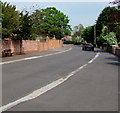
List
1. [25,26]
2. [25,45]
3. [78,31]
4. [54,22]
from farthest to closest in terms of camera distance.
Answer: [78,31]
[54,22]
[25,45]
[25,26]

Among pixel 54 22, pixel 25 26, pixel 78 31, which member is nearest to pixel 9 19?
pixel 25 26

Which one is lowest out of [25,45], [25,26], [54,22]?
[25,45]

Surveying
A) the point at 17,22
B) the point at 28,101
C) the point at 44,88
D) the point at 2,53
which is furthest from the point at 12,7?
the point at 28,101

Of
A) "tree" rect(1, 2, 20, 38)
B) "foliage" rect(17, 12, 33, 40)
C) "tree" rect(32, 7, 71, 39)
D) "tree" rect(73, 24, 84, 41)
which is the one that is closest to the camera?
"tree" rect(1, 2, 20, 38)

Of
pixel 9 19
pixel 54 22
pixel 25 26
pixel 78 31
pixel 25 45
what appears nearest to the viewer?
pixel 9 19

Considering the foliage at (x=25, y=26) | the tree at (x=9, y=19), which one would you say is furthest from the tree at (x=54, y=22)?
the tree at (x=9, y=19)

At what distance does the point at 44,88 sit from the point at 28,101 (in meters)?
2.23

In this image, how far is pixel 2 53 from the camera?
30.0m

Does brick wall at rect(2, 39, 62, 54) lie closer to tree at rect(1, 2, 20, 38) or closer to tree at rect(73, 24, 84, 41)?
tree at rect(1, 2, 20, 38)

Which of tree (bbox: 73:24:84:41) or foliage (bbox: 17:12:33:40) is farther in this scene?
tree (bbox: 73:24:84:41)

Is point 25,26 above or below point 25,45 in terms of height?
above

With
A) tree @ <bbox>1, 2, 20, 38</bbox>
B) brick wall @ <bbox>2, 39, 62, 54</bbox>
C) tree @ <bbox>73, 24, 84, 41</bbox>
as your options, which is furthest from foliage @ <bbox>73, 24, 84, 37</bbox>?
tree @ <bbox>1, 2, 20, 38</bbox>

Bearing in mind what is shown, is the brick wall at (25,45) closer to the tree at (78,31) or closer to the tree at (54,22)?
the tree at (54,22)

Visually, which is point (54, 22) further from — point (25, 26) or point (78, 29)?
point (78, 29)
